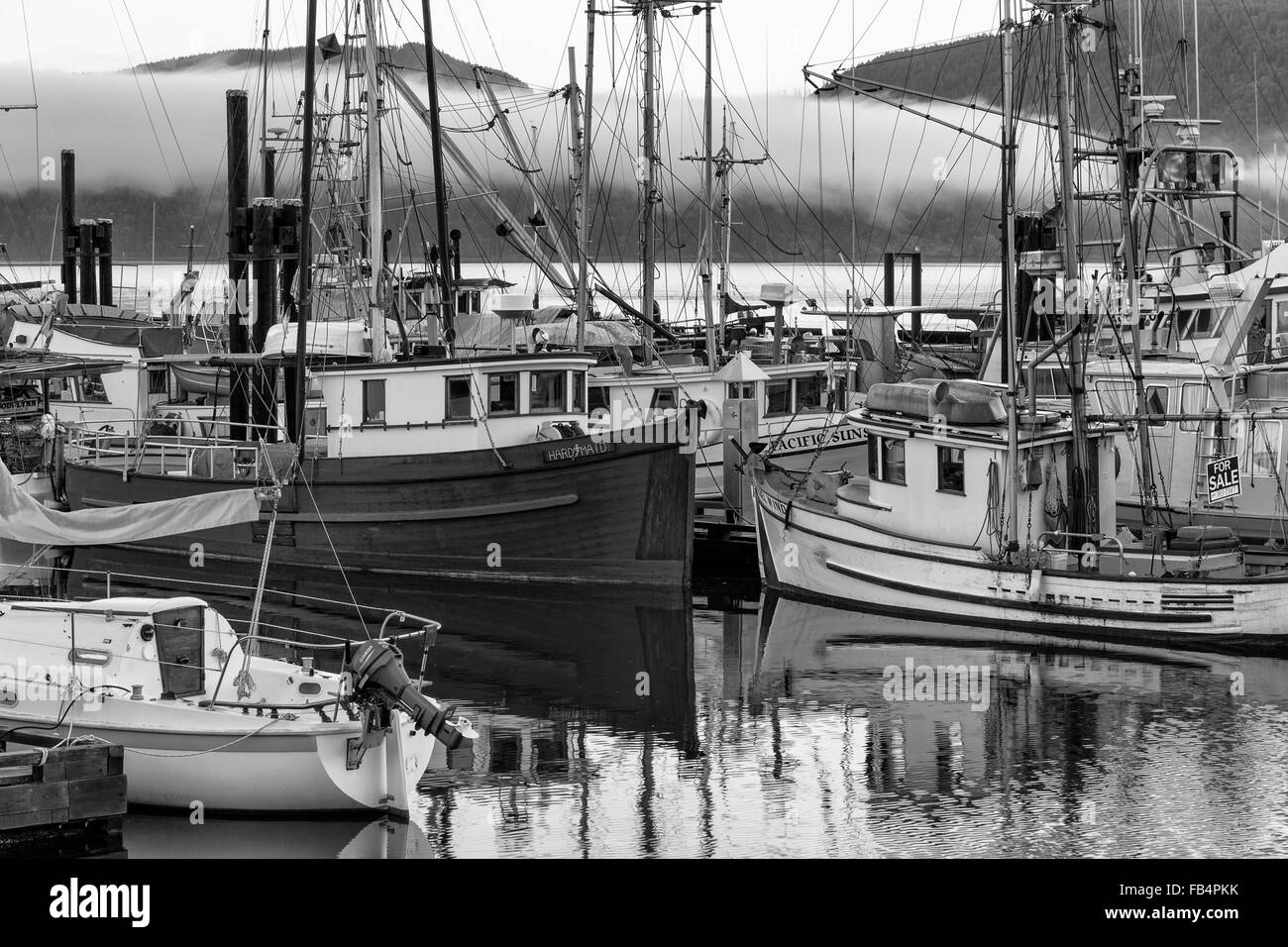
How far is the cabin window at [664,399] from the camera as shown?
37.2 metres

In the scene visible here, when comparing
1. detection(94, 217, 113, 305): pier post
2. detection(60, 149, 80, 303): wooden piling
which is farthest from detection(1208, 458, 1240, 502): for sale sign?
detection(60, 149, 80, 303): wooden piling

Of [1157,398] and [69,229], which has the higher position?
[69,229]

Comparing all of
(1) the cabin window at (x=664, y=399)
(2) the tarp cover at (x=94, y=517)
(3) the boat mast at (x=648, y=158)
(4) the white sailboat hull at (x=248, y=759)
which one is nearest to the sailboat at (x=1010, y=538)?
(1) the cabin window at (x=664, y=399)

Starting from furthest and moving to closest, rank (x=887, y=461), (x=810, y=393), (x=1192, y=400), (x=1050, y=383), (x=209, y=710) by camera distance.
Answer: (x=810, y=393) → (x=1050, y=383) → (x=1192, y=400) → (x=887, y=461) → (x=209, y=710)

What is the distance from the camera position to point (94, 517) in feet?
64.9

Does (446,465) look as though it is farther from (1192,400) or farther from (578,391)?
(1192,400)

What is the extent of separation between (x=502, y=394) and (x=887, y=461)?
673cm

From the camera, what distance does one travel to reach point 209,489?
3123cm

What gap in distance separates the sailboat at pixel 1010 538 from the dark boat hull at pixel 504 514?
272cm

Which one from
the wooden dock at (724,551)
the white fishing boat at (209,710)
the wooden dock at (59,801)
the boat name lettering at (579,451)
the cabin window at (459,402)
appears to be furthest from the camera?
the wooden dock at (724,551)

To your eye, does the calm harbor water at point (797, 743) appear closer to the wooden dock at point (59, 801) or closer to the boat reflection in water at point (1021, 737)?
the boat reflection in water at point (1021, 737)

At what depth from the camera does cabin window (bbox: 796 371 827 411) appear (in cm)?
3944

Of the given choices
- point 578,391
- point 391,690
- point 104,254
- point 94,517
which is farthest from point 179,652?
point 104,254

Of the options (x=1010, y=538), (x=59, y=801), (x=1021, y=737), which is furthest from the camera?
(x=1010, y=538)
